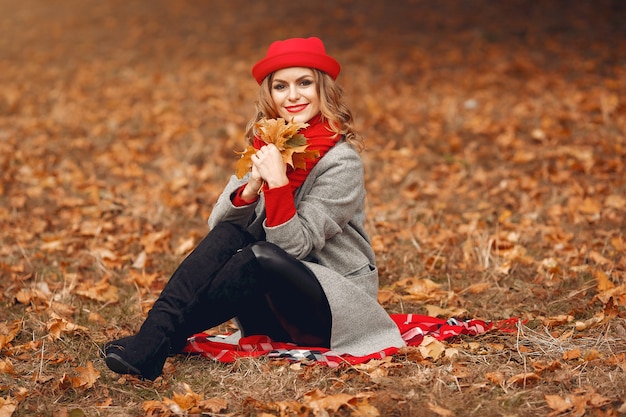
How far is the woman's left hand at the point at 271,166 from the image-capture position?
280cm

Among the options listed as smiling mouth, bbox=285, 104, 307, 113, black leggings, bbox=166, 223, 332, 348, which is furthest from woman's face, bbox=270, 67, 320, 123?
black leggings, bbox=166, 223, 332, 348

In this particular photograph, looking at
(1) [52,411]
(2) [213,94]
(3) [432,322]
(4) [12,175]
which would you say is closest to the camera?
(1) [52,411]

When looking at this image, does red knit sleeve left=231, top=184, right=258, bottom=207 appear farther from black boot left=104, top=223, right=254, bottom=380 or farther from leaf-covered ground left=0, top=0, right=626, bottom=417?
leaf-covered ground left=0, top=0, right=626, bottom=417

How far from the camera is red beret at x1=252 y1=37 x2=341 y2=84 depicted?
3035 millimetres

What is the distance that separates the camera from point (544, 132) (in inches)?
249

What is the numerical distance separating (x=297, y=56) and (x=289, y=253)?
0.83m

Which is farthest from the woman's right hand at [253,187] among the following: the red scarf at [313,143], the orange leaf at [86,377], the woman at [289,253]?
the orange leaf at [86,377]

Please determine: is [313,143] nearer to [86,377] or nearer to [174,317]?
[174,317]

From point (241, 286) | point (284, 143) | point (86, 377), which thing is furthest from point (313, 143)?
point (86, 377)

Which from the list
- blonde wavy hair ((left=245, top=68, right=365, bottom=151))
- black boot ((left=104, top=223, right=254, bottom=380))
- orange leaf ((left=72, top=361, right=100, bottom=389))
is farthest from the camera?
blonde wavy hair ((left=245, top=68, right=365, bottom=151))

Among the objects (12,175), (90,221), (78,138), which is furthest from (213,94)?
(90,221)

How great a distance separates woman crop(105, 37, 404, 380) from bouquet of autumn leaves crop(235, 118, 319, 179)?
0.05m

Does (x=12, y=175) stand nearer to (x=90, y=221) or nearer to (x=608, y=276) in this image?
(x=90, y=221)

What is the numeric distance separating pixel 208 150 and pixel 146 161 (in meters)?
0.55
